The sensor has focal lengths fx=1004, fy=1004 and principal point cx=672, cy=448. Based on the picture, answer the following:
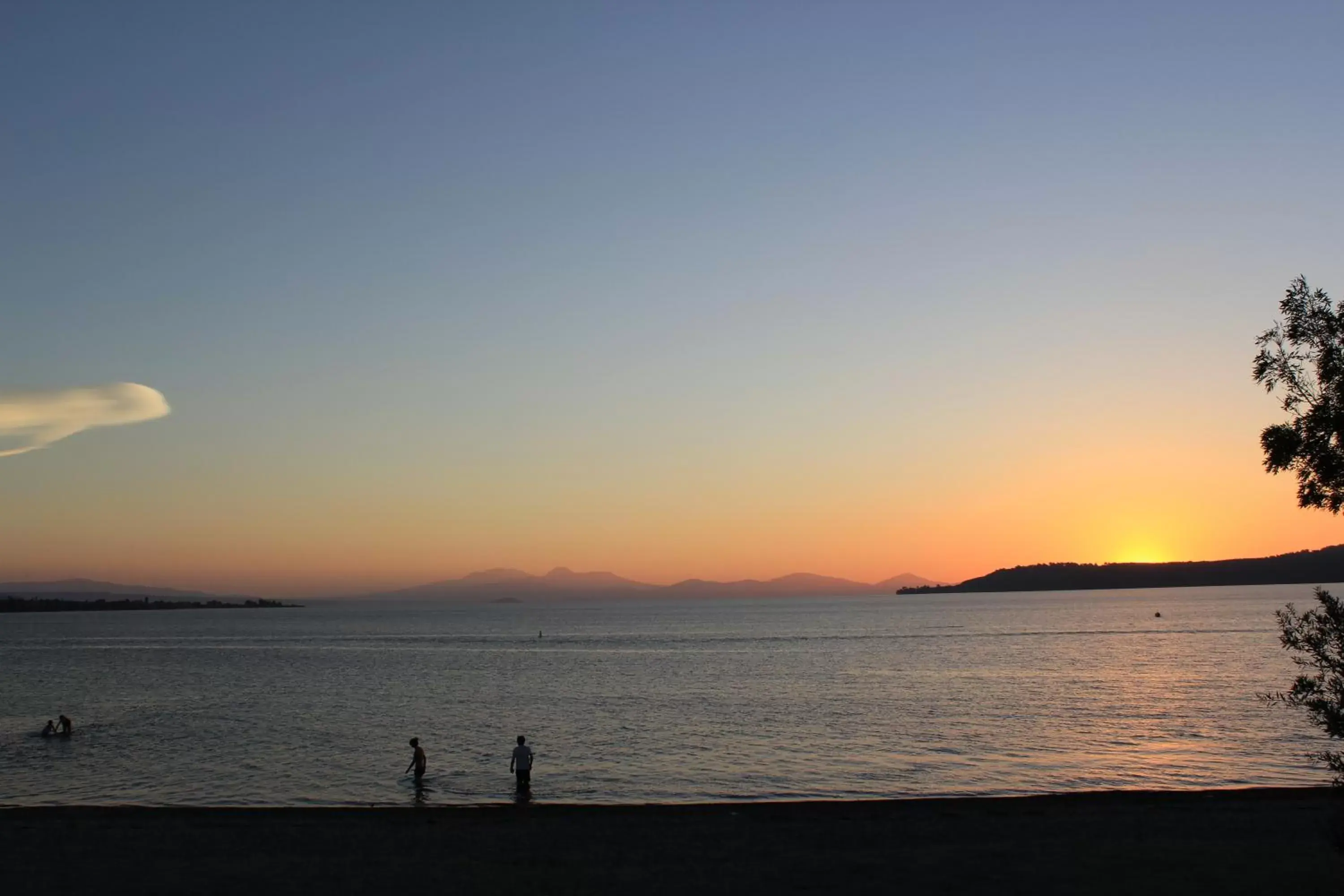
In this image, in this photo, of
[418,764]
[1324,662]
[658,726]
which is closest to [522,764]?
[418,764]

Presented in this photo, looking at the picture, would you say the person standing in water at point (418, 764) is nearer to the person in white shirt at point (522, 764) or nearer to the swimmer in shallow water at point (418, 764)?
the swimmer in shallow water at point (418, 764)

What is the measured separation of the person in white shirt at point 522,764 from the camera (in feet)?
108

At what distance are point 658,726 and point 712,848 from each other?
29285 millimetres

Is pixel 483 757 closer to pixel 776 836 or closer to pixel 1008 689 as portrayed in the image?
pixel 776 836

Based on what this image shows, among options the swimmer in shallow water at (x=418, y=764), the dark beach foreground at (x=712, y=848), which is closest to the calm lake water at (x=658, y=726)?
the swimmer in shallow water at (x=418, y=764)

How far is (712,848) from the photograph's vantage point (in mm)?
23250

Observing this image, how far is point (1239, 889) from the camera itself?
18.6 m

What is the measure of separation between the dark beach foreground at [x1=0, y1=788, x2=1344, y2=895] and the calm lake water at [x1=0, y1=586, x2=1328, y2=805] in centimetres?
586

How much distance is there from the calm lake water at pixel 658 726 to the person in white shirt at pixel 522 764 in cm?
144

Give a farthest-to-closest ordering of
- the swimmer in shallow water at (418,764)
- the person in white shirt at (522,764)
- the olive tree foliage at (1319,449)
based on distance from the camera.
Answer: the swimmer in shallow water at (418,764)
the person in white shirt at (522,764)
the olive tree foliage at (1319,449)

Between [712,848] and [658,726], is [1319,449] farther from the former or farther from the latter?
[658,726]

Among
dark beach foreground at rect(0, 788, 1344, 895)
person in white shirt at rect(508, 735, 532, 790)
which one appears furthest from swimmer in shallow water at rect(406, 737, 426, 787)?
dark beach foreground at rect(0, 788, 1344, 895)

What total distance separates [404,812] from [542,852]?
676 centimetres

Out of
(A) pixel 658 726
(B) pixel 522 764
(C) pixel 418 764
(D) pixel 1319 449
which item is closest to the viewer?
(D) pixel 1319 449
